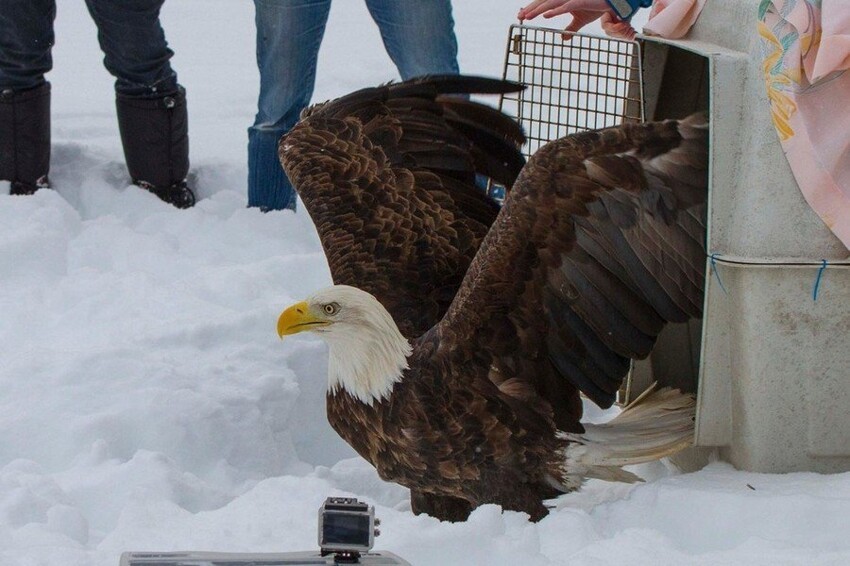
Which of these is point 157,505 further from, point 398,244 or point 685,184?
point 685,184

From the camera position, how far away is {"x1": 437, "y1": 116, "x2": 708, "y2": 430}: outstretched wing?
2598 mm

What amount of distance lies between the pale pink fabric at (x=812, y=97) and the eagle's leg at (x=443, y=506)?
1146 millimetres

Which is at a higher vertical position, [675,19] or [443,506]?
[675,19]

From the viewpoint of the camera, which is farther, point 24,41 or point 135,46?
point 135,46

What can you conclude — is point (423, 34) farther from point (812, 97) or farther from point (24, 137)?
point (812, 97)

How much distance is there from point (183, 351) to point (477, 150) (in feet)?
3.27

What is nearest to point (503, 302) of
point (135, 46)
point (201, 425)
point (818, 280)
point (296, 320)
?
point (296, 320)

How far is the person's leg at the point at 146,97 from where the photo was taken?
16.2ft

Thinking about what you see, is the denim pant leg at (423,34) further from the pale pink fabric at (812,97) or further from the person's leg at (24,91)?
the pale pink fabric at (812,97)

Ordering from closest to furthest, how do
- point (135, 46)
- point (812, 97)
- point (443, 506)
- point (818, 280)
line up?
point (812, 97) < point (818, 280) < point (443, 506) < point (135, 46)

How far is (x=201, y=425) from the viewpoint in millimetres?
3346

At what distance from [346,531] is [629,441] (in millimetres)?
1162

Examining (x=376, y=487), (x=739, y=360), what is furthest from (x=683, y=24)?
(x=376, y=487)

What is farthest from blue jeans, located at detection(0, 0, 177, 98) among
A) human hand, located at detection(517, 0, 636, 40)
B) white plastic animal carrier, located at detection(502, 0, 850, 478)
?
white plastic animal carrier, located at detection(502, 0, 850, 478)
